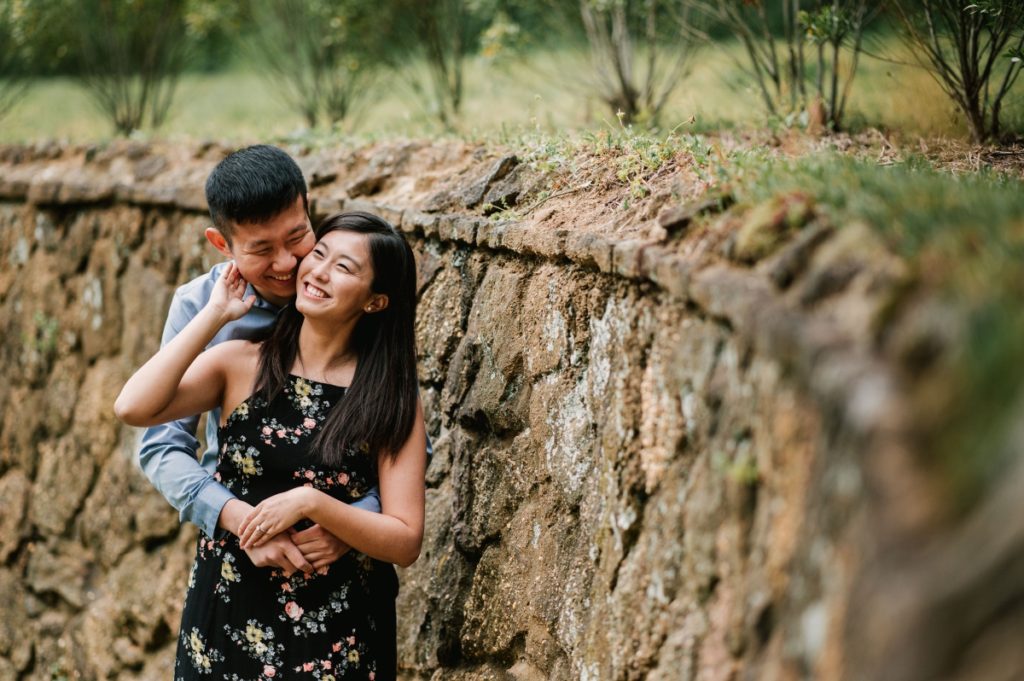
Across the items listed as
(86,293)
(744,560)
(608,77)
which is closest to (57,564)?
(86,293)

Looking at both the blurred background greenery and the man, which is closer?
the man

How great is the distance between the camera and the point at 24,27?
9.12 m

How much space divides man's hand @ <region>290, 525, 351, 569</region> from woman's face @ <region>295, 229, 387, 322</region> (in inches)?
24.7

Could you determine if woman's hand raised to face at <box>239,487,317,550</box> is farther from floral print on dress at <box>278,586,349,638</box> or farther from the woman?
floral print on dress at <box>278,586,349,638</box>

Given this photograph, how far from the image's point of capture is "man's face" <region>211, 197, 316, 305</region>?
312 centimetres

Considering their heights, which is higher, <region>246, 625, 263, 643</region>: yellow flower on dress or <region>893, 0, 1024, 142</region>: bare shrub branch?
<region>893, 0, 1024, 142</region>: bare shrub branch

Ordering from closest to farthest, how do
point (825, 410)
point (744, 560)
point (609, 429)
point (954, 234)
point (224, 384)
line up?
point (825, 410) < point (954, 234) < point (744, 560) < point (609, 429) < point (224, 384)

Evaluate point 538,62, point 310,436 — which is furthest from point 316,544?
point 538,62

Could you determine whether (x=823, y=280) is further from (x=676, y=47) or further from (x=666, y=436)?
(x=676, y=47)

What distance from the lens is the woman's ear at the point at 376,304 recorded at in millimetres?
3088

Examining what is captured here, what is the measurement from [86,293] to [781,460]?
20.2 feet

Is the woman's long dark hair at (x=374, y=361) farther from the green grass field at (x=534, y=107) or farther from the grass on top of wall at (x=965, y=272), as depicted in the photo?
the grass on top of wall at (x=965, y=272)

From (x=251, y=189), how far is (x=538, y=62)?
8462 mm

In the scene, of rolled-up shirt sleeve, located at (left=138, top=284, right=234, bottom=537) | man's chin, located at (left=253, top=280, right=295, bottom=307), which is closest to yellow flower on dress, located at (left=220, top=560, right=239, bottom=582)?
rolled-up shirt sleeve, located at (left=138, top=284, right=234, bottom=537)
